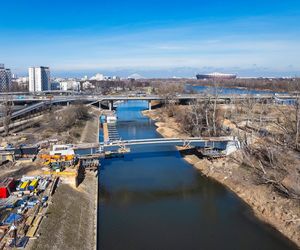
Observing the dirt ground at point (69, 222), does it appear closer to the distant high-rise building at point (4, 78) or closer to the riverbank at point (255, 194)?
the riverbank at point (255, 194)

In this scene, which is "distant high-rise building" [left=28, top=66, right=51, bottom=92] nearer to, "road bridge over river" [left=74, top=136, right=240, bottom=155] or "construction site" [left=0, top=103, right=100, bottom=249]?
"construction site" [left=0, top=103, right=100, bottom=249]

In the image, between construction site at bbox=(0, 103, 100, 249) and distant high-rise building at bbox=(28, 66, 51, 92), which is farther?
distant high-rise building at bbox=(28, 66, 51, 92)

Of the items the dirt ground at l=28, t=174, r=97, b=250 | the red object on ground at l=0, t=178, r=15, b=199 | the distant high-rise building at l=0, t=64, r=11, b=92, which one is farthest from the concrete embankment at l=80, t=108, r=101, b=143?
the distant high-rise building at l=0, t=64, r=11, b=92

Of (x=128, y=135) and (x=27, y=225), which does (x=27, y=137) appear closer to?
(x=128, y=135)

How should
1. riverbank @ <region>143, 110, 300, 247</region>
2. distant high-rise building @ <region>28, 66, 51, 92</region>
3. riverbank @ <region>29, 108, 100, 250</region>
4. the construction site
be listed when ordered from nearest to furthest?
the construction site → riverbank @ <region>29, 108, 100, 250</region> → riverbank @ <region>143, 110, 300, 247</region> → distant high-rise building @ <region>28, 66, 51, 92</region>

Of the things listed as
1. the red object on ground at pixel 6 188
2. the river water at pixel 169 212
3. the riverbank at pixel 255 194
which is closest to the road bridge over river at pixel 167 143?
the riverbank at pixel 255 194

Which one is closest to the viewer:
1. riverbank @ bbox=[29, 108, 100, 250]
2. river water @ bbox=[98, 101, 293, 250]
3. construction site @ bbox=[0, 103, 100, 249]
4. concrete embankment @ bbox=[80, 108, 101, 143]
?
construction site @ bbox=[0, 103, 100, 249]

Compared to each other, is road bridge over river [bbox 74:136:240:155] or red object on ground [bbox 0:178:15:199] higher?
road bridge over river [bbox 74:136:240:155]

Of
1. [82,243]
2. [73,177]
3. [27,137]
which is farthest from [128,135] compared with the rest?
[82,243]

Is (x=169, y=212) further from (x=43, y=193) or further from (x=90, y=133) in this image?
(x=90, y=133)
